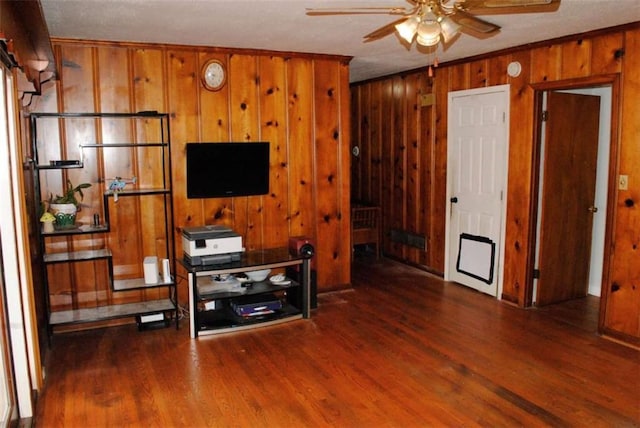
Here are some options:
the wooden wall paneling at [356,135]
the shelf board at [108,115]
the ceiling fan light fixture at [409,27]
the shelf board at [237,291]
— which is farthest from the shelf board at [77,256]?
the wooden wall paneling at [356,135]

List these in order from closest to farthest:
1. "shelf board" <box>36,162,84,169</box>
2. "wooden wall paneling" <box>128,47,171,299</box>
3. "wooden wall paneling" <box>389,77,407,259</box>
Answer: "shelf board" <box>36,162,84,169</box> < "wooden wall paneling" <box>128,47,171,299</box> < "wooden wall paneling" <box>389,77,407,259</box>

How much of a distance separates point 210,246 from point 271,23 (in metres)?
1.77

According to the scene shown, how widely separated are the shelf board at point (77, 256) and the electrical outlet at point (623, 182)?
390 cm

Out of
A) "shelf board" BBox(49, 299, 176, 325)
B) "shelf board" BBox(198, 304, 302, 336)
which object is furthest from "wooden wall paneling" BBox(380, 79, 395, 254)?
"shelf board" BBox(49, 299, 176, 325)

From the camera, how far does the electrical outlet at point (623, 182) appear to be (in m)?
3.85

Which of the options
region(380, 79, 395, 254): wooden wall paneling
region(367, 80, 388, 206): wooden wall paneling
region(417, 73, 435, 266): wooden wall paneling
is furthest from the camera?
region(367, 80, 388, 206): wooden wall paneling

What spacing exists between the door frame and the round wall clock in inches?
108

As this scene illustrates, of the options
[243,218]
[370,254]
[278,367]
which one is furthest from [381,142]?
[278,367]

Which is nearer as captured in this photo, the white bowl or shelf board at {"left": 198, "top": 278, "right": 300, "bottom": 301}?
shelf board at {"left": 198, "top": 278, "right": 300, "bottom": 301}

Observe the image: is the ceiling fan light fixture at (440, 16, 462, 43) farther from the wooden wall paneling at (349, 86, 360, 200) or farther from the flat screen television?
the wooden wall paneling at (349, 86, 360, 200)

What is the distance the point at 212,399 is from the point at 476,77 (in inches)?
154

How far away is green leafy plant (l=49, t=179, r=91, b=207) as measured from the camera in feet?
12.9

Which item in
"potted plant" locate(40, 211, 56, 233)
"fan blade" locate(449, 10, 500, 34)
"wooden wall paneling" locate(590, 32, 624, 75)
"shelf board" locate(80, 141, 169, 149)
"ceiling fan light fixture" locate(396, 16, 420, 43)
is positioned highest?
"wooden wall paneling" locate(590, 32, 624, 75)

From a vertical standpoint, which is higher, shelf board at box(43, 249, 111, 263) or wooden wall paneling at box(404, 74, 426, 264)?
wooden wall paneling at box(404, 74, 426, 264)
